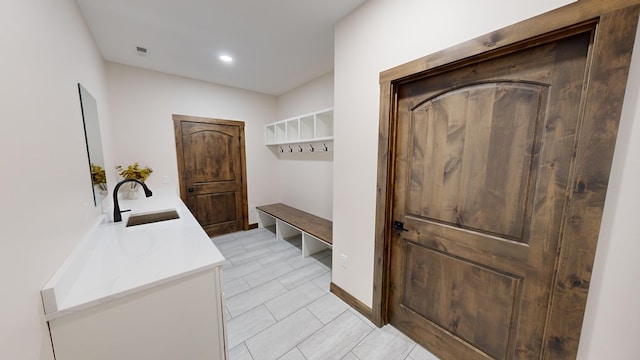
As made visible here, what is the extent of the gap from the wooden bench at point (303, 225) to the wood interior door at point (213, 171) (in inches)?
19.1

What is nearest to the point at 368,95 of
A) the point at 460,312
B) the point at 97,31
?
the point at 460,312

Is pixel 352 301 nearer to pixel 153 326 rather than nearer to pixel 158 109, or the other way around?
pixel 153 326

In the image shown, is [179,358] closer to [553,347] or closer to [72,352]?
[72,352]

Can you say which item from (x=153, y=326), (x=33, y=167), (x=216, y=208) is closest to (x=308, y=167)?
(x=216, y=208)

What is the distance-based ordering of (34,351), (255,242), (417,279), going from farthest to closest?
(255,242) < (417,279) < (34,351)

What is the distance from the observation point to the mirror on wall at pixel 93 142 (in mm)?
1503

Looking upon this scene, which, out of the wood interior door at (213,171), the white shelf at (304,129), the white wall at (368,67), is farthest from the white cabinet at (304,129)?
the white wall at (368,67)

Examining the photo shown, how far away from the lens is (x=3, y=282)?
61 cm

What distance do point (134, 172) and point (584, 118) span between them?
3.99 meters

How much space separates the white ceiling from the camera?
65.8 inches

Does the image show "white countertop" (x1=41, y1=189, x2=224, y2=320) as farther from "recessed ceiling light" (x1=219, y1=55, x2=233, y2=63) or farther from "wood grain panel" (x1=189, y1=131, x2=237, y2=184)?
"recessed ceiling light" (x1=219, y1=55, x2=233, y2=63)

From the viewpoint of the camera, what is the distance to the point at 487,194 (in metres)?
1.21

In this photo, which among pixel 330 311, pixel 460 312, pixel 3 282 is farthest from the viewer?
pixel 330 311

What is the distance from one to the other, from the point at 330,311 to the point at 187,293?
1300 mm
